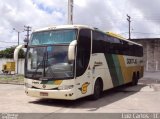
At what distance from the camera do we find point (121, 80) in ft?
62.7

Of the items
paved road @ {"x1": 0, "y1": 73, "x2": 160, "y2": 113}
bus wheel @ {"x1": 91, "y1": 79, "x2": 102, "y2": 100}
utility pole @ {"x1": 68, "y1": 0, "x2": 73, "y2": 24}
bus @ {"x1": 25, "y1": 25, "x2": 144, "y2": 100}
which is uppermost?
utility pole @ {"x1": 68, "y1": 0, "x2": 73, "y2": 24}

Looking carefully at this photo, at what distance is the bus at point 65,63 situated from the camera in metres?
12.7

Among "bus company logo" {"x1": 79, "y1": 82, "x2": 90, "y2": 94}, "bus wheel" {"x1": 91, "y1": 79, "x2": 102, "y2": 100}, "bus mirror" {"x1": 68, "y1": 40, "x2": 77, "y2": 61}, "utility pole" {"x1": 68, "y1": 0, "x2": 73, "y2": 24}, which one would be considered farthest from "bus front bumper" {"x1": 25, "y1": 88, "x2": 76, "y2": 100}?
"utility pole" {"x1": 68, "y1": 0, "x2": 73, "y2": 24}

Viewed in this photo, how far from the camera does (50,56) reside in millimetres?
13078

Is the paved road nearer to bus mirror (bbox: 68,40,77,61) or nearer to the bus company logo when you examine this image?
the bus company logo

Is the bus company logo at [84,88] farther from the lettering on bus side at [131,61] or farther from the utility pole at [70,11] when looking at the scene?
the lettering on bus side at [131,61]

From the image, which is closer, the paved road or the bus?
the paved road

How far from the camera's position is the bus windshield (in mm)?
12734

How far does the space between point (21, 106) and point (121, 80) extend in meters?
7.85

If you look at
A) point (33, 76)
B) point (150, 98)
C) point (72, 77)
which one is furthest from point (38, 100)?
point (150, 98)

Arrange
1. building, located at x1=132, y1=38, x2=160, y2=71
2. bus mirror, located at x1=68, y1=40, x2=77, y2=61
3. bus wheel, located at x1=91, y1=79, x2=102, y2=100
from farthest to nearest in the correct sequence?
building, located at x1=132, y1=38, x2=160, y2=71
bus wheel, located at x1=91, y1=79, x2=102, y2=100
bus mirror, located at x1=68, y1=40, x2=77, y2=61

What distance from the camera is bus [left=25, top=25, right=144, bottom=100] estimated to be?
1269 cm

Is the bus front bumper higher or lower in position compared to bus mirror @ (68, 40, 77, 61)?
lower

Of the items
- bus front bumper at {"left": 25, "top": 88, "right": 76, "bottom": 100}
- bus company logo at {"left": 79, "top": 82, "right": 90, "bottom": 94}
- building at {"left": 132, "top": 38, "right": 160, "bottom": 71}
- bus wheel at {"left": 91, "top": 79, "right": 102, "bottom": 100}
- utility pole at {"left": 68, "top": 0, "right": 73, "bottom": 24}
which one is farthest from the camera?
building at {"left": 132, "top": 38, "right": 160, "bottom": 71}
